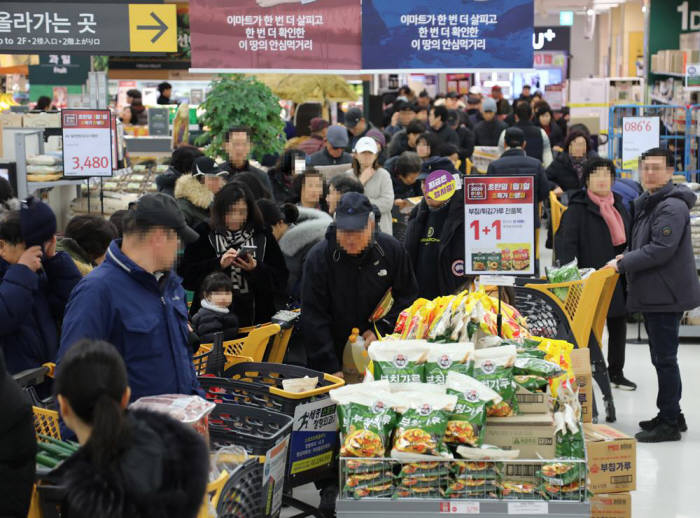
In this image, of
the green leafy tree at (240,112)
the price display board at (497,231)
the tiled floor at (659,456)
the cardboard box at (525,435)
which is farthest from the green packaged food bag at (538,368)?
the green leafy tree at (240,112)

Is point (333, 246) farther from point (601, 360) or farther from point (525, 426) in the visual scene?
point (601, 360)

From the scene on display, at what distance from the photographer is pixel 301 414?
4004 mm

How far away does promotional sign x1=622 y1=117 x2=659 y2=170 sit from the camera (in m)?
10.4

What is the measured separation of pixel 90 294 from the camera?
325cm

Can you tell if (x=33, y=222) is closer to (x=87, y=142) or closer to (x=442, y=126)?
(x=87, y=142)

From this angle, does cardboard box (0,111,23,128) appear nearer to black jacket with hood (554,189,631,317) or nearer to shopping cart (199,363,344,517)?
black jacket with hood (554,189,631,317)

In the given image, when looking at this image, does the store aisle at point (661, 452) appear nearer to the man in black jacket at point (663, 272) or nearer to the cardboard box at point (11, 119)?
the man in black jacket at point (663, 272)

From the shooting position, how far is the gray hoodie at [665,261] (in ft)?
19.5

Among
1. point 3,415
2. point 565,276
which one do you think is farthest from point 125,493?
point 565,276

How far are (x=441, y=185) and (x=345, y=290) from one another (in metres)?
1.09

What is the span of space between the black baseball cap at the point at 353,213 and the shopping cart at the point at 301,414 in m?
0.76

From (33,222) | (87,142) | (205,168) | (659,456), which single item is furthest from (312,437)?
(87,142)

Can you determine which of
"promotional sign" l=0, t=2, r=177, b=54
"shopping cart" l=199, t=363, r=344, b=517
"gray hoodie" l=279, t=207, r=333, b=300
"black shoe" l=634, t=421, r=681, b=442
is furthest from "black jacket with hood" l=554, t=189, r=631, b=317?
"shopping cart" l=199, t=363, r=344, b=517

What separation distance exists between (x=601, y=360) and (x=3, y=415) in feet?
14.4
